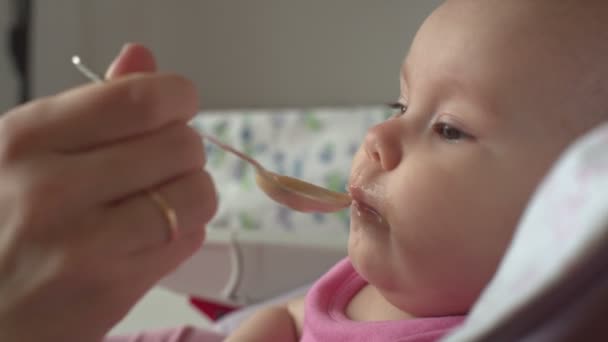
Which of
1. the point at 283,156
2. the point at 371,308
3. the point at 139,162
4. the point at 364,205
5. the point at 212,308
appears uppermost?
the point at 139,162

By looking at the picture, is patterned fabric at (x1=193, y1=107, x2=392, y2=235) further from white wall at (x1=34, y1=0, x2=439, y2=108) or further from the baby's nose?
the baby's nose

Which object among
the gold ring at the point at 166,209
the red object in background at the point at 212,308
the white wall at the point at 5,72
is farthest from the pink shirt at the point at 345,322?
the white wall at the point at 5,72

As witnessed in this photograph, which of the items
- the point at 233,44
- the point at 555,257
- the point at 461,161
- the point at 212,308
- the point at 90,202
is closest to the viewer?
the point at 555,257

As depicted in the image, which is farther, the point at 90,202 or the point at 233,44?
the point at 233,44

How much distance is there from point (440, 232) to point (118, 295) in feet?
0.87

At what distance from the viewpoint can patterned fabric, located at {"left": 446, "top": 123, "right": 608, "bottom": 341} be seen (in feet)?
0.96

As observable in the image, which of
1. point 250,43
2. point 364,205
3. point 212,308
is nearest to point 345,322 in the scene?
point 364,205

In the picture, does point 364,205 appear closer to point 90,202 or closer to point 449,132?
point 449,132

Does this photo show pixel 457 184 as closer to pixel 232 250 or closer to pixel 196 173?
pixel 196 173

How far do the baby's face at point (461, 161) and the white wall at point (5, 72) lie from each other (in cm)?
174

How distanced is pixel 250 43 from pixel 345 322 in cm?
159

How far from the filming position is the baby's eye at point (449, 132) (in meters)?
0.57

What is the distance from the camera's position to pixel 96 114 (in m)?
0.43

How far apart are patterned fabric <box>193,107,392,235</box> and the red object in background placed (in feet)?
0.51
